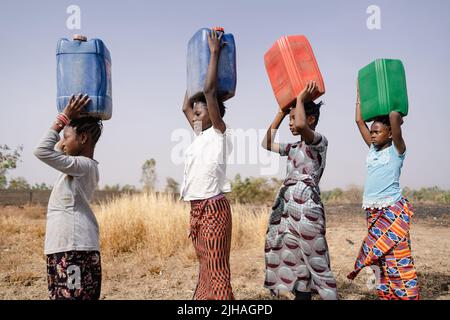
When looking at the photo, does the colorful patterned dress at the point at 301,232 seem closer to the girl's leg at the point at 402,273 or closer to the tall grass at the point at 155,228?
the girl's leg at the point at 402,273

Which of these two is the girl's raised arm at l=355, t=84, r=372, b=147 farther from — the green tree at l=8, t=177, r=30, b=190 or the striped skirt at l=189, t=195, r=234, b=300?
the green tree at l=8, t=177, r=30, b=190

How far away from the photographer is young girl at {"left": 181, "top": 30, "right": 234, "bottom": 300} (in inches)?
107

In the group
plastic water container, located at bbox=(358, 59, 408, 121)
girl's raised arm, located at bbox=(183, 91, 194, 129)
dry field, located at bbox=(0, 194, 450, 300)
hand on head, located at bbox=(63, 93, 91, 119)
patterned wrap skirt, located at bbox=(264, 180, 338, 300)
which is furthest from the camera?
dry field, located at bbox=(0, 194, 450, 300)

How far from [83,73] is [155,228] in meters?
3.93

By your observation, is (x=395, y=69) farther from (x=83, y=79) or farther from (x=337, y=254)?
(x=337, y=254)

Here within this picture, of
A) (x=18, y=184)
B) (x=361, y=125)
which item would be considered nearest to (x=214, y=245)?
(x=361, y=125)

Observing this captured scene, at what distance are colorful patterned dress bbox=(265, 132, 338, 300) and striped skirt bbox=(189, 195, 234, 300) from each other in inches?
18.3

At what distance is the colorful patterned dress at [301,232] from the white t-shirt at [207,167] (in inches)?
20.7

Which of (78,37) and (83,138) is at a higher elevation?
(78,37)

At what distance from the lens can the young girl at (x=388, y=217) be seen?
121 inches

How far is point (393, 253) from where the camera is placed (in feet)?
10.2

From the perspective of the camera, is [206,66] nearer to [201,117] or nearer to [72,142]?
[201,117]

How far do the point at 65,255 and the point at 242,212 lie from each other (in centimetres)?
515

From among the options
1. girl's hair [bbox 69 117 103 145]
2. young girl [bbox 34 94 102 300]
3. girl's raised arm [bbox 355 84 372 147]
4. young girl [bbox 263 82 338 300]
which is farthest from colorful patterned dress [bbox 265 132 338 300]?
girl's hair [bbox 69 117 103 145]
